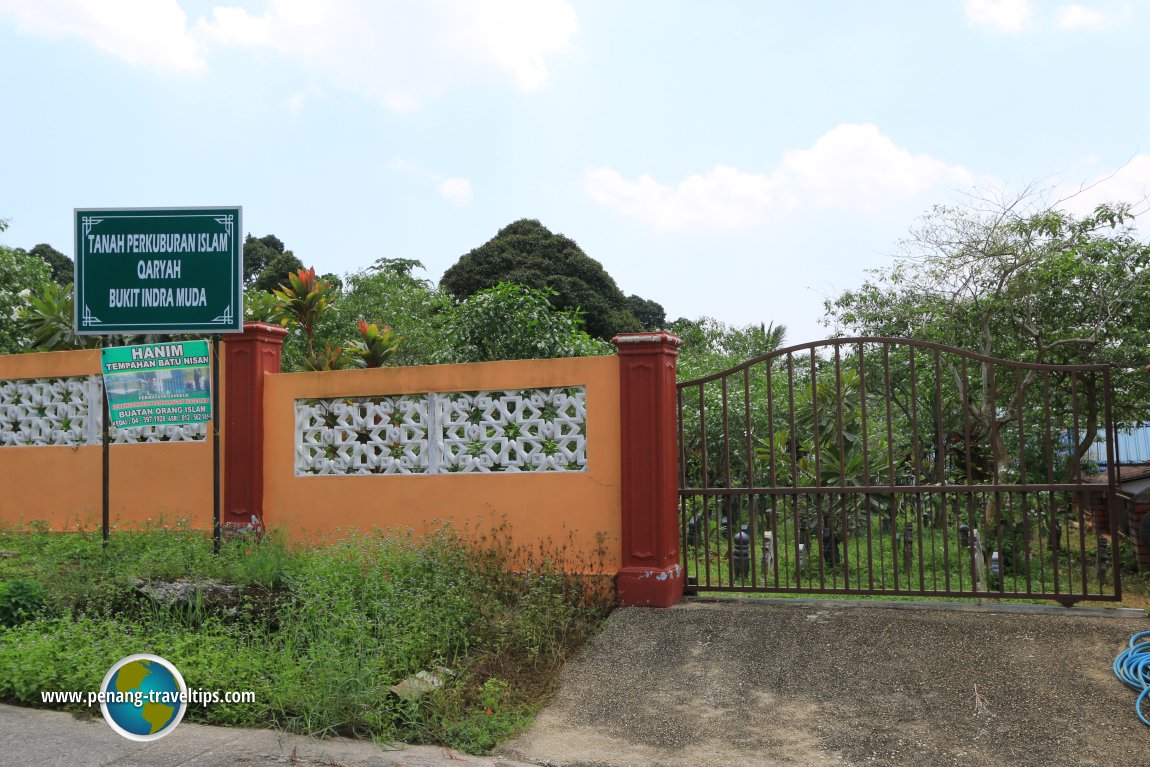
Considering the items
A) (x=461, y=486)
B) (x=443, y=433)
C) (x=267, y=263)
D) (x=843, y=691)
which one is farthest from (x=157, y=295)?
(x=267, y=263)

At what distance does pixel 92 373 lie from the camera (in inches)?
332

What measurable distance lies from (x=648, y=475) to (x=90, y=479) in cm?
541

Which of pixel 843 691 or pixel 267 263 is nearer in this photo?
pixel 843 691

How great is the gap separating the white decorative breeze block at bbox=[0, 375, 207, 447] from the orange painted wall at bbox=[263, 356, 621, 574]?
117 centimetres

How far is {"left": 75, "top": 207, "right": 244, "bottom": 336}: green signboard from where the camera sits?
7.10m

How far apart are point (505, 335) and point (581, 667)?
545 cm

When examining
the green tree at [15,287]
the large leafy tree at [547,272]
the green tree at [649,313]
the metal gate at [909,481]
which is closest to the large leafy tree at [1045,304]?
the metal gate at [909,481]

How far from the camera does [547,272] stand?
2645 centimetres

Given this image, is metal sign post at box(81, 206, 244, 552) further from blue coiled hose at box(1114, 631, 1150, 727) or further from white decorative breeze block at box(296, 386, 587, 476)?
blue coiled hose at box(1114, 631, 1150, 727)

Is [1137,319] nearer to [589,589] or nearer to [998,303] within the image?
[998,303]

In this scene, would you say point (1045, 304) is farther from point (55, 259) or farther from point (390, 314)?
point (55, 259)

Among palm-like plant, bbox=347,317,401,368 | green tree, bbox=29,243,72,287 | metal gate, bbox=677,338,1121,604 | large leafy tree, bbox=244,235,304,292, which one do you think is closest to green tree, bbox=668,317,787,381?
metal gate, bbox=677,338,1121,604

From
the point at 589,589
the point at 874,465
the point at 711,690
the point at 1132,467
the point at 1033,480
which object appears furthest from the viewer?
the point at 1132,467

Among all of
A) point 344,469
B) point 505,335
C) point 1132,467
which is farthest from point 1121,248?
point 344,469
